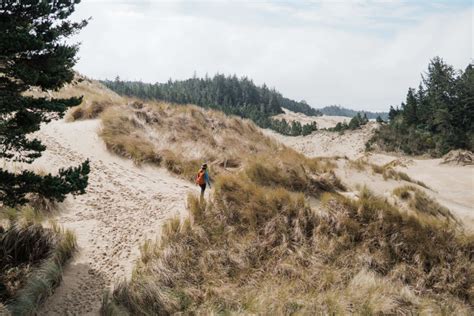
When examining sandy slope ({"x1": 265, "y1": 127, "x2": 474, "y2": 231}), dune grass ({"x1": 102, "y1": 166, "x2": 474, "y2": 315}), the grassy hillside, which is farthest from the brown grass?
dune grass ({"x1": 102, "y1": 166, "x2": 474, "y2": 315})

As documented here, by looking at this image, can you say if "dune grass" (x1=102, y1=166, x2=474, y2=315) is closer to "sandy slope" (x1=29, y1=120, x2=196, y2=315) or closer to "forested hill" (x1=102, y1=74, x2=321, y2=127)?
"sandy slope" (x1=29, y1=120, x2=196, y2=315)

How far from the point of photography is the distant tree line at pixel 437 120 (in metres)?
40.6

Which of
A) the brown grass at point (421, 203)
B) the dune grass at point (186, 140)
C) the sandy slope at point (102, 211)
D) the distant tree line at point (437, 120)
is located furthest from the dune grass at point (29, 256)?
the distant tree line at point (437, 120)

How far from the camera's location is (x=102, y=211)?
1041 centimetres

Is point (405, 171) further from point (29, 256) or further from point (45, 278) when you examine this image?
point (45, 278)

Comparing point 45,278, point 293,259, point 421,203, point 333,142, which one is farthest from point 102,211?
point 333,142

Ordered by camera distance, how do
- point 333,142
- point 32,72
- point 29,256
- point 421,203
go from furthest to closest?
→ point 333,142 → point 421,203 → point 29,256 → point 32,72

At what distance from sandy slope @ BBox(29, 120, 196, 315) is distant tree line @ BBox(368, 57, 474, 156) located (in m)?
33.8

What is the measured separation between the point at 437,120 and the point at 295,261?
143 ft

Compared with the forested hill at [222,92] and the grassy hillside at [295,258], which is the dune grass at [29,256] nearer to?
the grassy hillside at [295,258]

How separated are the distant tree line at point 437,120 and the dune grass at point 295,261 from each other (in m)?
32.2

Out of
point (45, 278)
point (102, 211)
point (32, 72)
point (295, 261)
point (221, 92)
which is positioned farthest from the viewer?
point (221, 92)

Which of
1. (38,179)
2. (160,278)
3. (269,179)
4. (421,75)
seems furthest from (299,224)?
(421,75)

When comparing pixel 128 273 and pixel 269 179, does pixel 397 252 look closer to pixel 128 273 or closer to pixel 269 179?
pixel 269 179
